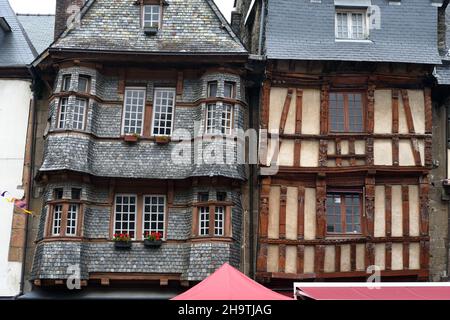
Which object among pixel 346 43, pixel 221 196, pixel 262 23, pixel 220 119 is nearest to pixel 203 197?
pixel 221 196

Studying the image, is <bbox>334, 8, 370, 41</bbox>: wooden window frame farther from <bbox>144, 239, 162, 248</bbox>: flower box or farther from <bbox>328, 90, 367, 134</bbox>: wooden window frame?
<bbox>144, 239, 162, 248</bbox>: flower box

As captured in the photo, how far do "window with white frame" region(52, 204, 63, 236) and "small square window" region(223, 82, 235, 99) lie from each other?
14.9 feet

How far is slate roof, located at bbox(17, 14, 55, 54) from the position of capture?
19.3 metres

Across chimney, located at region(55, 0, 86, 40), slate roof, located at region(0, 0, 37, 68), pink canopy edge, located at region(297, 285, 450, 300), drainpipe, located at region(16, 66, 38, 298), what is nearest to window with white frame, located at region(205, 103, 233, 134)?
drainpipe, located at region(16, 66, 38, 298)

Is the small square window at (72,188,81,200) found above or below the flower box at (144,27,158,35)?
below

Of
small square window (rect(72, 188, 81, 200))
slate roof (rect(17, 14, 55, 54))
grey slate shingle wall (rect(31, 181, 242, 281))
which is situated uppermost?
slate roof (rect(17, 14, 55, 54))

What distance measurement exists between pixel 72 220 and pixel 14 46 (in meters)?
4.99

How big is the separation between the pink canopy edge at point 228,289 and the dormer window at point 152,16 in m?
8.59

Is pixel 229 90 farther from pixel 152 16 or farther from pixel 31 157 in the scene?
pixel 31 157

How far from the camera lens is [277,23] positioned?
16.7m

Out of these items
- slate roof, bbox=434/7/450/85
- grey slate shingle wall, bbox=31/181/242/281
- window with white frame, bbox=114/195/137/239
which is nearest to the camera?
grey slate shingle wall, bbox=31/181/242/281
